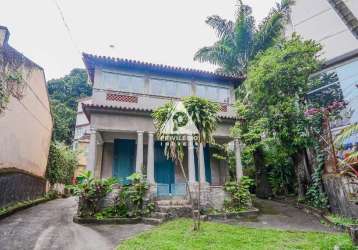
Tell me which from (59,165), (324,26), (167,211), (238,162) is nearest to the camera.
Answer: (167,211)

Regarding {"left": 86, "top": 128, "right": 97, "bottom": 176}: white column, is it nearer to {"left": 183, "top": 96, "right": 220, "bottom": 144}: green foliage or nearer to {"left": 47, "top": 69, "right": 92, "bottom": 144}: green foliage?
{"left": 183, "top": 96, "right": 220, "bottom": 144}: green foliage

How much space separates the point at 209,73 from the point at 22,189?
1184 centimetres

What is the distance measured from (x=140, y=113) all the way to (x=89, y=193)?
4.32 meters

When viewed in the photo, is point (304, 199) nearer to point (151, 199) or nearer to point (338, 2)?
point (151, 199)

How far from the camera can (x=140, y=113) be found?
12125mm

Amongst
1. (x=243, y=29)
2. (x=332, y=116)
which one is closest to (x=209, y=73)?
(x=243, y=29)

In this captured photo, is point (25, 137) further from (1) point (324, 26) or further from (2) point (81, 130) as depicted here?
(2) point (81, 130)

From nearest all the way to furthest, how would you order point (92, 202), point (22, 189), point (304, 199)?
point (92, 202), point (304, 199), point (22, 189)

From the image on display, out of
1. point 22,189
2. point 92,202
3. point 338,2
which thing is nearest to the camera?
point 338,2

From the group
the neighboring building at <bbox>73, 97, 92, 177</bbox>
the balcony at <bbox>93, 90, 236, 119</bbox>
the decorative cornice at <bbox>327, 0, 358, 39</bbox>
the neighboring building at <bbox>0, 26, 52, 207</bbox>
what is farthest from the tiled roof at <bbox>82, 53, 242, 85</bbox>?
the neighboring building at <bbox>73, 97, 92, 177</bbox>

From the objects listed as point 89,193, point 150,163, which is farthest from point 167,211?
point 89,193

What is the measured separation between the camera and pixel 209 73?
554 inches

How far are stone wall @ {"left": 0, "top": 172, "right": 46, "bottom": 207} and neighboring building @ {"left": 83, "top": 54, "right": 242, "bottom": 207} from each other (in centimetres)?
381

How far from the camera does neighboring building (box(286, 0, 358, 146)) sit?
12766 millimetres
